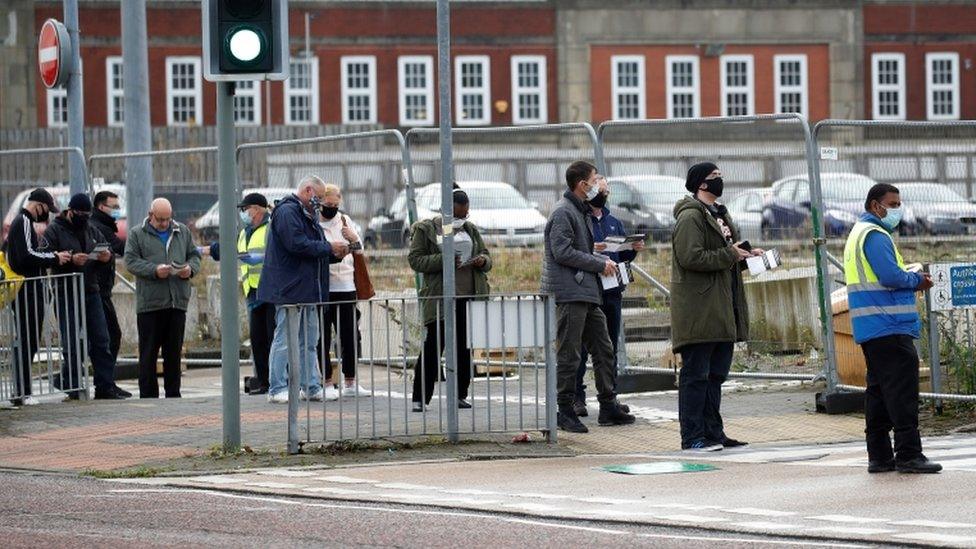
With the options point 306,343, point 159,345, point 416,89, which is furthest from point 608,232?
point 416,89

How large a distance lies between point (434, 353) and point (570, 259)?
122 centimetres

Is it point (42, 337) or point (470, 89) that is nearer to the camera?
point (42, 337)

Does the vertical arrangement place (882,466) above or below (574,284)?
below

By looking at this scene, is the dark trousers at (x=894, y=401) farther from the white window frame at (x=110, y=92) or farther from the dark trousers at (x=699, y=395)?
the white window frame at (x=110, y=92)

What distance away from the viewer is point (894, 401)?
1272cm

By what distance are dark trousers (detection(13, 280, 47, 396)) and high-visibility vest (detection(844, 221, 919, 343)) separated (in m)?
7.50

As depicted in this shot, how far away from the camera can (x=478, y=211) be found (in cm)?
2050

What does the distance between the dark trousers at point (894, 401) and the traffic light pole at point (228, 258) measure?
4126mm

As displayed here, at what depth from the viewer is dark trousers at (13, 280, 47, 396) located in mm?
17428

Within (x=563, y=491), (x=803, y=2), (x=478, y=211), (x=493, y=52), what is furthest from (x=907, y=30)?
(x=563, y=491)

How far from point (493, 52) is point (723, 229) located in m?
42.7

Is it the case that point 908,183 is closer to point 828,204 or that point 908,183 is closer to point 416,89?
point 828,204

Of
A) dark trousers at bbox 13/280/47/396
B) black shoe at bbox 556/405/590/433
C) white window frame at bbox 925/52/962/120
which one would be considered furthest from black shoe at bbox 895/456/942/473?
white window frame at bbox 925/52/962/120

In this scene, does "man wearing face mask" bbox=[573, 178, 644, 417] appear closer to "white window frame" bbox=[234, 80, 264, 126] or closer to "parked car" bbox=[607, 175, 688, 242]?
"parked car" bbox=[607, 175, 688, 242]
